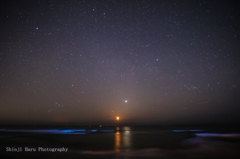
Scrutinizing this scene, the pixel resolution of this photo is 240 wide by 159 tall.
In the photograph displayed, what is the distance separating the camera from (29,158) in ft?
27.6

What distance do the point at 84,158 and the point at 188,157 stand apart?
5.66m

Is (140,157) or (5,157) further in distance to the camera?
(140,157)

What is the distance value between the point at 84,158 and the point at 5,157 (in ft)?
13.2

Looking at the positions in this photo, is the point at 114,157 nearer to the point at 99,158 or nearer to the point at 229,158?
the point at 99,158

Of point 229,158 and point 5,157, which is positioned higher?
point 5,157

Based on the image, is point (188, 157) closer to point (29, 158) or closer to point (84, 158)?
point (84, 158)

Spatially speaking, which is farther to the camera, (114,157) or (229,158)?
(114,157)

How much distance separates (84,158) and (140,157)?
3.09 m

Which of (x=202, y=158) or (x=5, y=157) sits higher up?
(x=5, y=157)

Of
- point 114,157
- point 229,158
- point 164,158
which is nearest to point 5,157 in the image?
point 114,157

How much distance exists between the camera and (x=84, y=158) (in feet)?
28.9

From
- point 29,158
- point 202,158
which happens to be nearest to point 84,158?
point 29,158

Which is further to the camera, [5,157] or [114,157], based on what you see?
[114,157]

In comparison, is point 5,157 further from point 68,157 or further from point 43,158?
point 68,157
